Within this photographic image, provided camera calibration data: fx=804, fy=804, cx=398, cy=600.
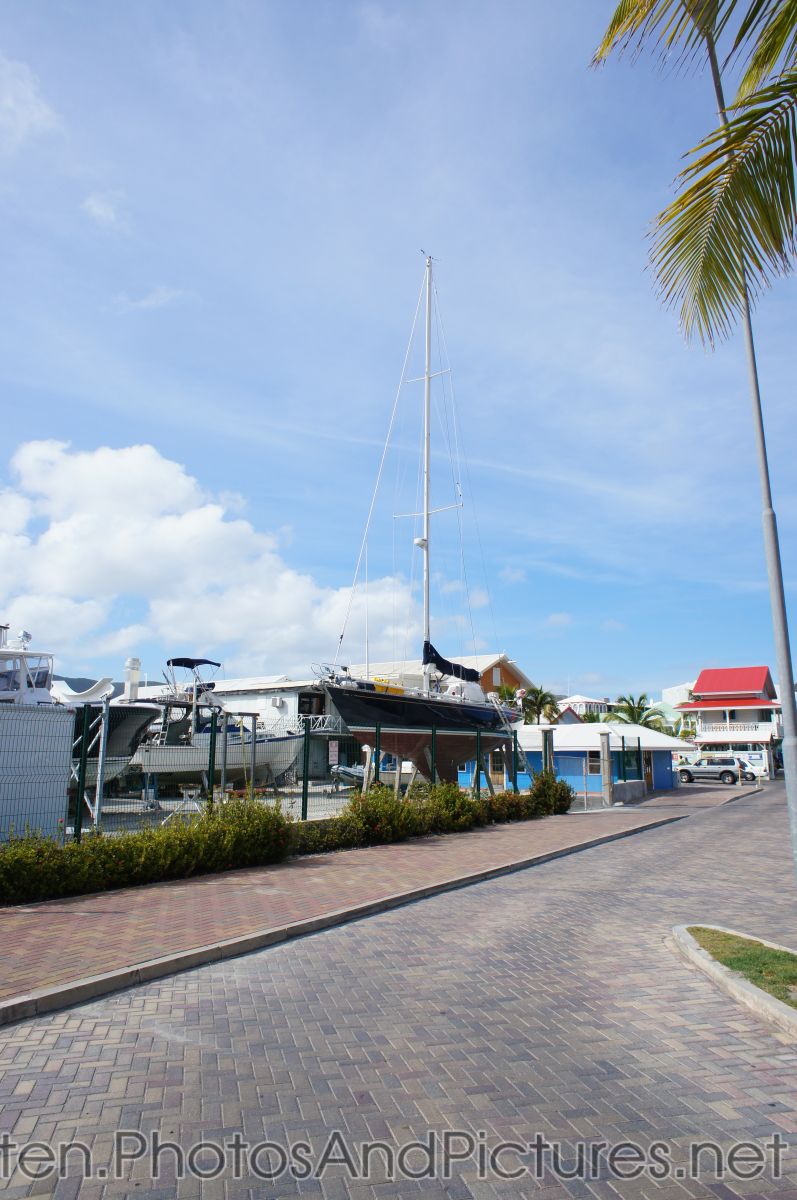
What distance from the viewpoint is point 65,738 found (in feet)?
36.9

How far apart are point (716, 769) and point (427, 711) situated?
108 ft

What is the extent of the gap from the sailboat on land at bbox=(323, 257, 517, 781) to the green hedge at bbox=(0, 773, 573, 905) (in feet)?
9.15

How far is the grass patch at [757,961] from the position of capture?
592 cm

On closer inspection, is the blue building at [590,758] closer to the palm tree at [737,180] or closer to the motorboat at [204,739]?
the motorboat at [204,739]

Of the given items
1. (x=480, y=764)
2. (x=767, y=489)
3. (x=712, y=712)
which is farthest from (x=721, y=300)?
(x=712, y=712)

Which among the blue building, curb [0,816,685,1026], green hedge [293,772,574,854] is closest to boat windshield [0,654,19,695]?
green hedge [293,772,574,854]

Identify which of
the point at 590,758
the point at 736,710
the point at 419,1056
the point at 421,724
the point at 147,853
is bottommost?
the point at 419,1056

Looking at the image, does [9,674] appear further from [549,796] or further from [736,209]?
[736,209]

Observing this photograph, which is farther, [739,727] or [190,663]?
[739,727]

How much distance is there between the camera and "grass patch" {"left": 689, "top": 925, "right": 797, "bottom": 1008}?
5921 mm

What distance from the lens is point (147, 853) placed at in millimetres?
10492

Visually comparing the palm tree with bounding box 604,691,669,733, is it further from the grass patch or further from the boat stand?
the grass patch

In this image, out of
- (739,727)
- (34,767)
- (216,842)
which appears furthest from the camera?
(739,727)

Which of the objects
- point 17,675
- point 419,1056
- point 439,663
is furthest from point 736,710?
point 419,1056
